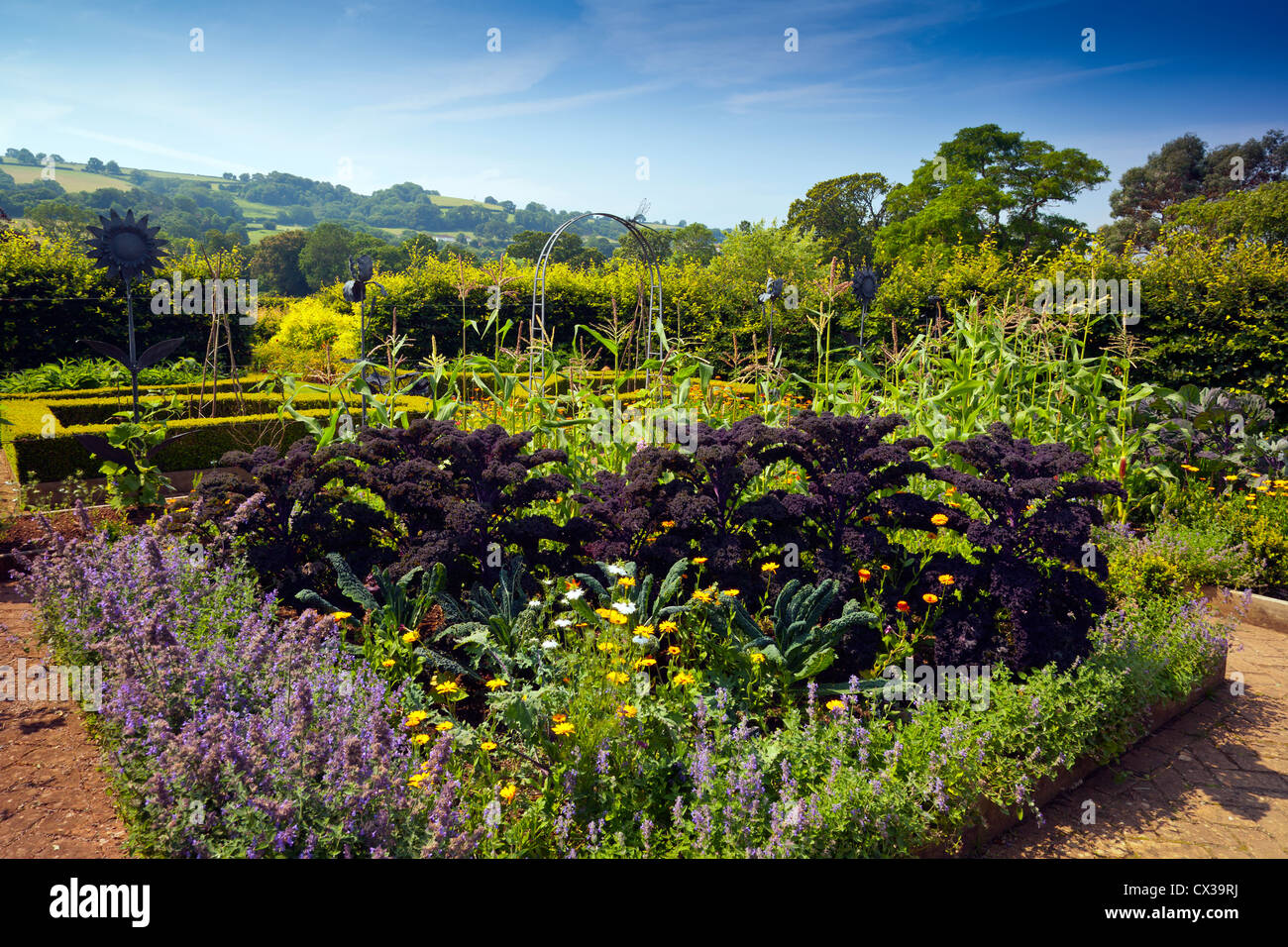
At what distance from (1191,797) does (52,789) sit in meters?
4.35

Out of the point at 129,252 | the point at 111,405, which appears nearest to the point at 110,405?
the point at 111,405

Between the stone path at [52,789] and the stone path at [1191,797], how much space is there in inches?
121

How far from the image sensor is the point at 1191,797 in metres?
2.93

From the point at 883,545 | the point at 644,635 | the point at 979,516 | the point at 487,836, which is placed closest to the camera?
the point at 487,836

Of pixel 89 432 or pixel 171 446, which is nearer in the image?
pixel 89 432

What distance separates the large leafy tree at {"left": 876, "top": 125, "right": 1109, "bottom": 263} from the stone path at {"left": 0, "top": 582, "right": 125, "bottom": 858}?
30.1 m

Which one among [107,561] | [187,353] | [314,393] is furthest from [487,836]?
[187,353]

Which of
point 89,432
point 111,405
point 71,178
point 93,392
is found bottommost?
point 89,432

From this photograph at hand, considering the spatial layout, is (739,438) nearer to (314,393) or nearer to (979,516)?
(979,516)

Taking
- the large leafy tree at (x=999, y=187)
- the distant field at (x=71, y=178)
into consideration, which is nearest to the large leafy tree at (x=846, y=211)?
the large leafy tree at (x=999, y=187)

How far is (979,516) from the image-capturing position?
3713 mm

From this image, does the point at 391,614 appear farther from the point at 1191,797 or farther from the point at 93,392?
the point at 93,392

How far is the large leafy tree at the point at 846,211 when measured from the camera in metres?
43.0

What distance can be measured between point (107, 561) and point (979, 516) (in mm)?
4358
